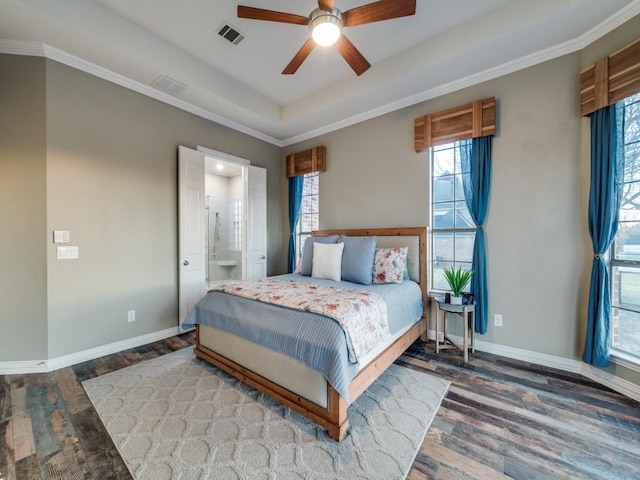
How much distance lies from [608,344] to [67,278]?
4.85 m

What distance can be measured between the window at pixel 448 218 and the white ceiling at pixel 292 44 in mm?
799

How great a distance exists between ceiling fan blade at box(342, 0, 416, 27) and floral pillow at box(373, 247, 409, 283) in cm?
215

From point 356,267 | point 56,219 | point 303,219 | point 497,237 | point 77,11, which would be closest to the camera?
point 77,11

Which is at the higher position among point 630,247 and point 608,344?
point 630,247

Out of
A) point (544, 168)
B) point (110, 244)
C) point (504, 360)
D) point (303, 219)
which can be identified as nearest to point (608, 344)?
point (504, 360)

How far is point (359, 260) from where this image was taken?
3094 millimetres

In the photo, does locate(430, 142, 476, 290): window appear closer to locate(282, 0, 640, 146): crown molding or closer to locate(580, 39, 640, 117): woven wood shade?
locate(282, 0, 640, 146): crown molding

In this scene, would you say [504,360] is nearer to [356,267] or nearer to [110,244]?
[356,267]

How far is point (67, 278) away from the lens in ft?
8.56

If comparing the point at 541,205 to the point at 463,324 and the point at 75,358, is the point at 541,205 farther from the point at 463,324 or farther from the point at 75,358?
the point at 75,358

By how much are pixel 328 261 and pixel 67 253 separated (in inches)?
103

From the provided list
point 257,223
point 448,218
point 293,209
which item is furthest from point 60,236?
point 448,218

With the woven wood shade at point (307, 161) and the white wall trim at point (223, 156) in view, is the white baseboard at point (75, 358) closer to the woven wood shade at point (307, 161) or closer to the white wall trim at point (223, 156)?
the white wall trim at point (223, 156)

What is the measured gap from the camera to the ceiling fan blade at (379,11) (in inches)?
71.2
